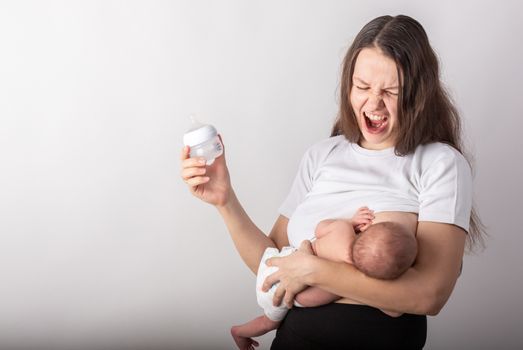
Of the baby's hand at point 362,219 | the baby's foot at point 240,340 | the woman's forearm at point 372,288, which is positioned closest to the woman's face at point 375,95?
the baby's hand at point 362,219

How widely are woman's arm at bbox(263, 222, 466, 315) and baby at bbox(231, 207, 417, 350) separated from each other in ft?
0.11

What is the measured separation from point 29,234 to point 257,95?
3.83 ft

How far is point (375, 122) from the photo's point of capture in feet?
6.22

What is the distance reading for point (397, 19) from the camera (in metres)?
1.84

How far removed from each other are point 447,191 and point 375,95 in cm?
35

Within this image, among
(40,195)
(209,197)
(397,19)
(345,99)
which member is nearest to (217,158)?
(209,197)

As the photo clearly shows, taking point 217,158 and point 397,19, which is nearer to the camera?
point 397,19

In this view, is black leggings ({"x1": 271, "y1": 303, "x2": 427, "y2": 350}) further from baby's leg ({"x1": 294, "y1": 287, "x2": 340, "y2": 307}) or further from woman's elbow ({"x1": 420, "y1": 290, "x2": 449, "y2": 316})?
woman's elbow ({"x1": 420, "y1": 290, "x2": 449, "y2": 316})

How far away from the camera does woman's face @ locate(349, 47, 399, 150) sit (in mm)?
1794

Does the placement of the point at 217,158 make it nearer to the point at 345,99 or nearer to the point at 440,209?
the point at 345,99

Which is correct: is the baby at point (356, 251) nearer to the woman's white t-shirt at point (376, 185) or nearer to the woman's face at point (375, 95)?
the woman's white t-shirt at point (376, 185)

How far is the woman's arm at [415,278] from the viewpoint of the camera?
163 centimetres

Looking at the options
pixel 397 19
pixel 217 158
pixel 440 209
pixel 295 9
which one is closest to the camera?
pixel 440 209

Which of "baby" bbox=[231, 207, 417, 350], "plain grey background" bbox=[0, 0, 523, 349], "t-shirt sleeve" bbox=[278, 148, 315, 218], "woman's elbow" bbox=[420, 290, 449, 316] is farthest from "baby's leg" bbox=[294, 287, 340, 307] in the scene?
"plain grey background" bbox=[0, 0, 523, 349]
